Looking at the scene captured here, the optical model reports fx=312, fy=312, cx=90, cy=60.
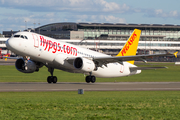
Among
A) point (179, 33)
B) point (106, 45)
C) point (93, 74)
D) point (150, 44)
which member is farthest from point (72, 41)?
point (93, 74)

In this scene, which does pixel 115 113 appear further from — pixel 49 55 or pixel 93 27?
pixel 93 27

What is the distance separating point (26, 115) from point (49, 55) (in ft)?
74.6

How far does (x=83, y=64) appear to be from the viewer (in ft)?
121

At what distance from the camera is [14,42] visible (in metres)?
33.6

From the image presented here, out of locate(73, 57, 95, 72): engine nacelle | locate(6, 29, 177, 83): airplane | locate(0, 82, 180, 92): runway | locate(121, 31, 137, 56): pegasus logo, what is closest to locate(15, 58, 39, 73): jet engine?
locate(6, 29, 177, 83): airplane

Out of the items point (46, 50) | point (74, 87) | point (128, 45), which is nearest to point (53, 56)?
point (46, 50)

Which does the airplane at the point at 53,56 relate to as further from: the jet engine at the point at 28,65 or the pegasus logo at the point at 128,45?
the pegasus logo at the point at 128,45

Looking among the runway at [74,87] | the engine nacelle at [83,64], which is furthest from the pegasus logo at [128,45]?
the runway at [74,87]

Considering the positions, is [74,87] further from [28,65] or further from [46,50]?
[28,65]

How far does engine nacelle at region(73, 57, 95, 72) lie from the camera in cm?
3697

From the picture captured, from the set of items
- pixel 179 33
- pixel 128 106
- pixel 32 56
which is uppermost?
pixel 179 33

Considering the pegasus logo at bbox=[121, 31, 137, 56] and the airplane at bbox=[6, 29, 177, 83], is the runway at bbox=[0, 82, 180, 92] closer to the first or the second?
the airplane at bbox=[6, 29, 177, 83]

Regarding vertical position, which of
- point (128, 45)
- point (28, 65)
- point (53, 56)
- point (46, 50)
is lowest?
point (28, 65)

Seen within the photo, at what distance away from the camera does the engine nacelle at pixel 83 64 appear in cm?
3697
